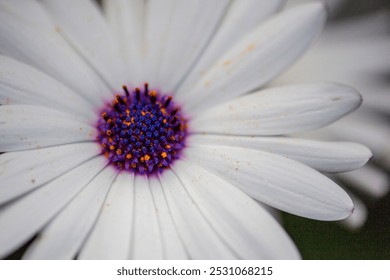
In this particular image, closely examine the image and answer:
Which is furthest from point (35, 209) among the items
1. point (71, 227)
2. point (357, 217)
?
point (357, 217)

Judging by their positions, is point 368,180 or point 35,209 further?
point 368,180

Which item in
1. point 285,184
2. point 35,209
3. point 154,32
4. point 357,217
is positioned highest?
point 154,32

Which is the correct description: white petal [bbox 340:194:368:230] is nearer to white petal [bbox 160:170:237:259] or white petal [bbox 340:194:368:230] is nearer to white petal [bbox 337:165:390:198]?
white petal [bbox 337:165:390:198]

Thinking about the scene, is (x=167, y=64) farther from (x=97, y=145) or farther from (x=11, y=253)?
(x=11, y=253)

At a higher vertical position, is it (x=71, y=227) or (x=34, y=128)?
(x=34, y=128)

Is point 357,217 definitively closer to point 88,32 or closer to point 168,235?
point 168,235

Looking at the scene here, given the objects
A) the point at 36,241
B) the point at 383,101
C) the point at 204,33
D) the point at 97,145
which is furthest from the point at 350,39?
the point at 36,241

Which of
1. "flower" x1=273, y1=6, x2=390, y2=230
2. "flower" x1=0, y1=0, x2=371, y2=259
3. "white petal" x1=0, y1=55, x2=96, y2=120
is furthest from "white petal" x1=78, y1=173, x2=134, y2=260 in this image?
"flower" x1=273, y1=6, x2=390, y2=230
